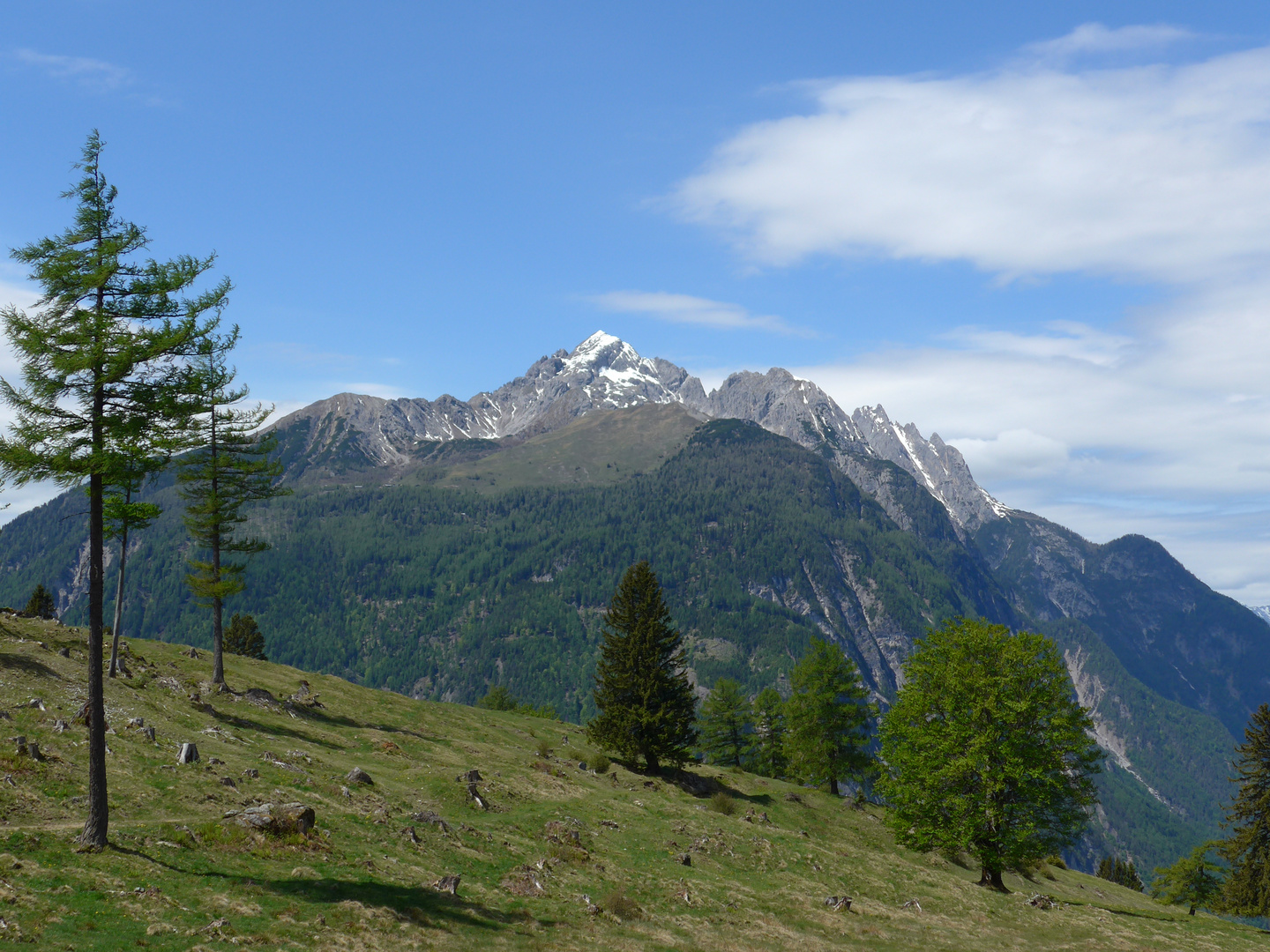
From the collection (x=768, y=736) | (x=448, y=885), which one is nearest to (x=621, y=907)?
(x=448, y=885)

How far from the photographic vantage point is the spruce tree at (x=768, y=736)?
3789 inches

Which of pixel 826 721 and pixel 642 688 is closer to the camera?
pixel 642 688

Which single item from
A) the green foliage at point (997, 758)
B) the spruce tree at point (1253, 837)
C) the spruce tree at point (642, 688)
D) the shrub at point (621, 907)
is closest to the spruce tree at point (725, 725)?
the spruce tree at point (642, 688)

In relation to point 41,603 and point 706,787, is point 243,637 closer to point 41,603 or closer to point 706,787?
point 41,603

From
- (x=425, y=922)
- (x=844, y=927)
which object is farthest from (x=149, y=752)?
(x=844, y=927)

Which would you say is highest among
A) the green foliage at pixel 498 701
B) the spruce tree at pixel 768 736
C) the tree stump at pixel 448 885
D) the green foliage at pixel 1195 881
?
the tree stump at pixel 448 885

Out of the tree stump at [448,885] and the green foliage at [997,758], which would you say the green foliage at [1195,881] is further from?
the tree stump at [448,885]

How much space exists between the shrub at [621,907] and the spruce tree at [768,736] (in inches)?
2635

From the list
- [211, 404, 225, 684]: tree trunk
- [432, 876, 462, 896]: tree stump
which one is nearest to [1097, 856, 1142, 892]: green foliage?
[211, 404, 225, 684]: tree trunk

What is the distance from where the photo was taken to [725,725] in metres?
95.9

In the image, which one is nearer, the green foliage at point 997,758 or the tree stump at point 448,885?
the tree stump at point 448,885

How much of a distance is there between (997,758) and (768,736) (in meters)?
52.9

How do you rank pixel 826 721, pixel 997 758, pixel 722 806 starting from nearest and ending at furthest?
pixel 997 758
pixel 722 806
pixel 826 721

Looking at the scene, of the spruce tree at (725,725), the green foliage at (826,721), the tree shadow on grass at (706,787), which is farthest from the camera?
the spruce tree at (725,725)
